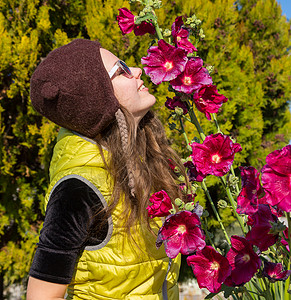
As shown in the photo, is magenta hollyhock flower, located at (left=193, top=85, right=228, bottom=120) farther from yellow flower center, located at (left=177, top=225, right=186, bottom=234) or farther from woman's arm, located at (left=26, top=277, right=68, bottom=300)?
woman's arm, located at (left=26, top=277, right=68, bottom=300)

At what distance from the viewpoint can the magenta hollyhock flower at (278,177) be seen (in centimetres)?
55

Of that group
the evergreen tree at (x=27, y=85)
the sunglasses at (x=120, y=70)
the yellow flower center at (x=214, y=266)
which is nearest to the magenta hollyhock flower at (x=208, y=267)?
the yellow flower center at (x=214, y=266)

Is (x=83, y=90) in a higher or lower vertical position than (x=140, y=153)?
higher

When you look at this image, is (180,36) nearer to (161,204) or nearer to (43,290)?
(161,204)

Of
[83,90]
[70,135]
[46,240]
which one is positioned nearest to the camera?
[46,240]

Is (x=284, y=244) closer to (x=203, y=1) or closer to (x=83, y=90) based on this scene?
(x=83, y=90)

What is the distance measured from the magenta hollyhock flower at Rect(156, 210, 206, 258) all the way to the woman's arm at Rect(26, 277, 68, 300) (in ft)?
1.69

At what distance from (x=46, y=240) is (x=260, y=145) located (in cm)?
319

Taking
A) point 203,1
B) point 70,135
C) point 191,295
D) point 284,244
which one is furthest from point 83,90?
point 191,295

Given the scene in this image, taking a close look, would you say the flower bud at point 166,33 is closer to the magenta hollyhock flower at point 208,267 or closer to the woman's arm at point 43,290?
the magenta hollyhock flower at point 208,267

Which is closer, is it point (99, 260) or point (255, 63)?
point (99, 260)

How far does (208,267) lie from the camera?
0.75 m

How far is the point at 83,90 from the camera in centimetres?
124

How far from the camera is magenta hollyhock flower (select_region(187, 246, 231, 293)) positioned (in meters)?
0.71
